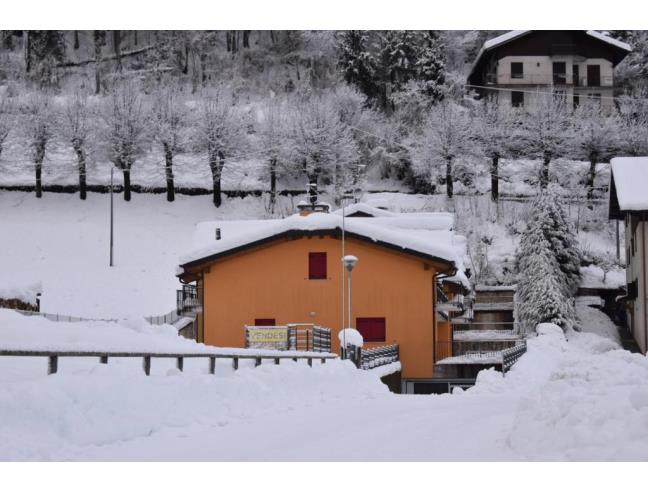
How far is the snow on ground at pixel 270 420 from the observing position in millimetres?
7066

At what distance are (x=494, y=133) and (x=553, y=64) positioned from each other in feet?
73.4

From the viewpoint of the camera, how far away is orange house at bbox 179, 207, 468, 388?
898 inches

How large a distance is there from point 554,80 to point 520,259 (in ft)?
44.1

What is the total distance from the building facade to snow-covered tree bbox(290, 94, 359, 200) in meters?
16.8

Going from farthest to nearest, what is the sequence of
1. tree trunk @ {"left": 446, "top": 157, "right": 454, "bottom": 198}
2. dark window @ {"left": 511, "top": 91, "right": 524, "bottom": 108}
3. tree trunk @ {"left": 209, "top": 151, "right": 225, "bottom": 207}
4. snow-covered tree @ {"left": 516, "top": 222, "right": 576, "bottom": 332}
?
tree trunk @ {"left": 446, "top": 157, "right": 454, "bottom": 198} → tree trunk @ {"left": 209, "top": 151, "right": 225, "bottom": 207} → snow-covered tree @ {"left": 516, "top": 222, "right": 576, "bottom": 332} → dark window @ {"left": 511, "top": 91, "right": 524, "bottom": 108}

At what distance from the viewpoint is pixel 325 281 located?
76.9 feet

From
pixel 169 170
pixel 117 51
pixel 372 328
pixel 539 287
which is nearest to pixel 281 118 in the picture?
pixel 169 170

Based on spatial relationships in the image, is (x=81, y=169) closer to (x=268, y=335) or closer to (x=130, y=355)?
(x=268, y=335)

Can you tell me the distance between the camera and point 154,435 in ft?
28.1

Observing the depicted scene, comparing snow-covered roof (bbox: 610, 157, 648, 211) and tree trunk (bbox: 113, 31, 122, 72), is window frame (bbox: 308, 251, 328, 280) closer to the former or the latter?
tree trunk (bbox: 113, 31, 122, 72)

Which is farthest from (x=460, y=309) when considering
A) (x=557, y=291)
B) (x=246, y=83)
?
(x=246, y=83)

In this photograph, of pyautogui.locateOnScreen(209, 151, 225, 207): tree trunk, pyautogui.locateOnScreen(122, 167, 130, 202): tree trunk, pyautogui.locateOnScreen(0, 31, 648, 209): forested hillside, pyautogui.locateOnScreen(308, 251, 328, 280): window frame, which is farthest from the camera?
pyautogui.locateOnScreen(209, 151, 225, 207): tree trunk

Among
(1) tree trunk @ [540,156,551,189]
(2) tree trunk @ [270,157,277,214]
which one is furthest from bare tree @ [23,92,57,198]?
(1) tree trunk @ [540,156,551,189]

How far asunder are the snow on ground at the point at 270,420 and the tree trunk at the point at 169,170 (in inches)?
922
